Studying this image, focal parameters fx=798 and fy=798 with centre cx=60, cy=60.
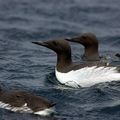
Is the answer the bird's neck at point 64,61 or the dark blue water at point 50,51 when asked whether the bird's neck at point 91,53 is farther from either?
the bird's neck at point 64,61

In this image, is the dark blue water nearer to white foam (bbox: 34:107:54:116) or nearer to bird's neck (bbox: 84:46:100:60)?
white foam (bbox: 34:107:54:116)

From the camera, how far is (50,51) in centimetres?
2350

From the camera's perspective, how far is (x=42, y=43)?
19.5 metres

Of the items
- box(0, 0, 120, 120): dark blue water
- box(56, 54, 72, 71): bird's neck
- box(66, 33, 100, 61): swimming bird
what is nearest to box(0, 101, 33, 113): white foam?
box(0, 0, 120, 120): dark blue water

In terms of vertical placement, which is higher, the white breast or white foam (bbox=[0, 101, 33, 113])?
white foam (bbox=[0, 101, 33, 113])

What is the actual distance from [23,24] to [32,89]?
30.3 ft

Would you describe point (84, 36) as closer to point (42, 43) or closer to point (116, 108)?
point (42, 43)

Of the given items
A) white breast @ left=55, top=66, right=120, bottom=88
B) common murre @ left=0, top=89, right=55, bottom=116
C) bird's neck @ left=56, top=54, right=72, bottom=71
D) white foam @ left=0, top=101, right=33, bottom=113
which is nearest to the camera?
common murre @ left=0, top=89, right=55, bottom=116

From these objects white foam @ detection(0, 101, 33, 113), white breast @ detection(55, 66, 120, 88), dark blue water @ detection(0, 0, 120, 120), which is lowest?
dark blue water @ detection(0, 0, 120, 120)

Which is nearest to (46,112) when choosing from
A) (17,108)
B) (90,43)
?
(17,108)

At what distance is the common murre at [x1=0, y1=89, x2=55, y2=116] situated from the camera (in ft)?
51.9

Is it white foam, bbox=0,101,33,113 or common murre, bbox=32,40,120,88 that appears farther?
common murre, bbox=32,40,120,88

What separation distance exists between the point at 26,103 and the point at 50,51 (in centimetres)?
762

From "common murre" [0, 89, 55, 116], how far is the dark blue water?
0.14 metres
